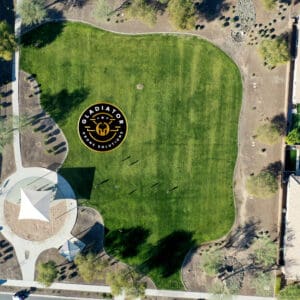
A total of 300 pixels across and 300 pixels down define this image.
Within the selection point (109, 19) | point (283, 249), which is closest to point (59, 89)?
point (109, 19)

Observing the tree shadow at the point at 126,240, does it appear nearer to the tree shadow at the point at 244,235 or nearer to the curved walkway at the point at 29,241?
the curved walkway at the point at 29,241

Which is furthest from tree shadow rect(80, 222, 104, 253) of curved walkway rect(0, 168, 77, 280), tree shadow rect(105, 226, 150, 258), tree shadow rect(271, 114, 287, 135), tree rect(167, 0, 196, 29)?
tree rect(167, 0, 196, 29)

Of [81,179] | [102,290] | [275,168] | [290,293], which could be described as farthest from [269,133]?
[102,290]

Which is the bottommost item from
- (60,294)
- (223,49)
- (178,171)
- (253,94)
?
(60,294)

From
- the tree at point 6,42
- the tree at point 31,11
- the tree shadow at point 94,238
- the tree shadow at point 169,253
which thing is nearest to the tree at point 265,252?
the tree shadow at point 169,253

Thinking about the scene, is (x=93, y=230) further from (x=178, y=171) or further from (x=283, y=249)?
(x=283, y=249)

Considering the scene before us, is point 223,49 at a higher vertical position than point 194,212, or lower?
higher
